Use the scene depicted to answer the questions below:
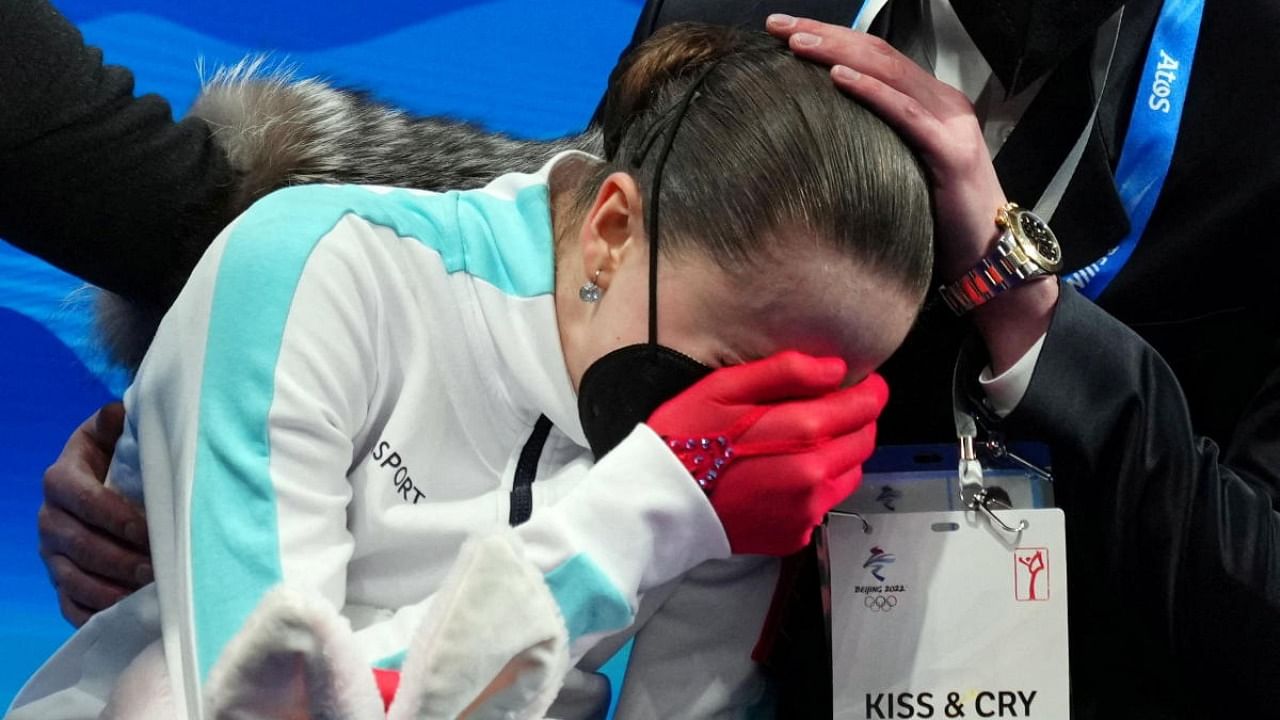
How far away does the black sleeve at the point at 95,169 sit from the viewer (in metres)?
1.22

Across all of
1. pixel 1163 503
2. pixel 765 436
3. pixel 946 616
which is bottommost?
pixel 946 616

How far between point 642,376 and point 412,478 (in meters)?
0.21

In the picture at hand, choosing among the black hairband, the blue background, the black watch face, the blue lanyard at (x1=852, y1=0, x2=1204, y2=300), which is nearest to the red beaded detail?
the black hairband

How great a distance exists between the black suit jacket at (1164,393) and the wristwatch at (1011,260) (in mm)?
46

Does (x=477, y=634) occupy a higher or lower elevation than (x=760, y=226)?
lower

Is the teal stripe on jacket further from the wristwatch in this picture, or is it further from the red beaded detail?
the wristwatch

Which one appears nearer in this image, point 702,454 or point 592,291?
point 702,454

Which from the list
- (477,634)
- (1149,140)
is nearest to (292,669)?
(477,634)

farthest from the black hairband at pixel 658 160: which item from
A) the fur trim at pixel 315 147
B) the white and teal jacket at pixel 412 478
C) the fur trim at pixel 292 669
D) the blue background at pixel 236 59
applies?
the blue background at pixel 236 59

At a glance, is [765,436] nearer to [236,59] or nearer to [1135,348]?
[1135,348]

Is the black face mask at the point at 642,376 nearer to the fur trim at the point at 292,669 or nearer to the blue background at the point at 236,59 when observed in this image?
the fur trim at the point at 292,669

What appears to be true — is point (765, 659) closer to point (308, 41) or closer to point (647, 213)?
point (647, 213)

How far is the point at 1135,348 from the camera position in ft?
3.86

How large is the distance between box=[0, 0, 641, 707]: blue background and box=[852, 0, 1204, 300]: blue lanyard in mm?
889
